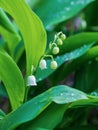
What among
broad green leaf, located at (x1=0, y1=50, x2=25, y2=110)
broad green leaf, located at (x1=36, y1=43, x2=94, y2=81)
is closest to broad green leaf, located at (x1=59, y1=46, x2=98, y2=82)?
broad green leaf, located at (x1=36, y1=43, x2=94, y2=81)

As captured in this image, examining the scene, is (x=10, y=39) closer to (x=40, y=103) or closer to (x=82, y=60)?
(x=82, y=60)

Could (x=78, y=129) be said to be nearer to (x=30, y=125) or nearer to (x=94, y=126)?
(x=94, y=126)

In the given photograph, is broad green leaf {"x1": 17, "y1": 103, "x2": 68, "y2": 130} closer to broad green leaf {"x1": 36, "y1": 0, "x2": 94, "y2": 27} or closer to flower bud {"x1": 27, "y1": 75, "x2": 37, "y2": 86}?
flower bud {"x1": 27, "y1": 75, "x2": 37, "y2": 86}

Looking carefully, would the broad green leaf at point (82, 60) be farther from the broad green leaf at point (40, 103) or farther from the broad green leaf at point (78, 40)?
the broad green leaf at point (40, 103)

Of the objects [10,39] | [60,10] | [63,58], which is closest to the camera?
[63,58]

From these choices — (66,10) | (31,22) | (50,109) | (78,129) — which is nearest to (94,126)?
(78,129)

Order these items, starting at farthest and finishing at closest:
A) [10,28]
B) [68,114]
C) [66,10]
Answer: [66,10] < [68,114] < [10,28]

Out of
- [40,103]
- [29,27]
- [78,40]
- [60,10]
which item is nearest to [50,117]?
[40,103]
